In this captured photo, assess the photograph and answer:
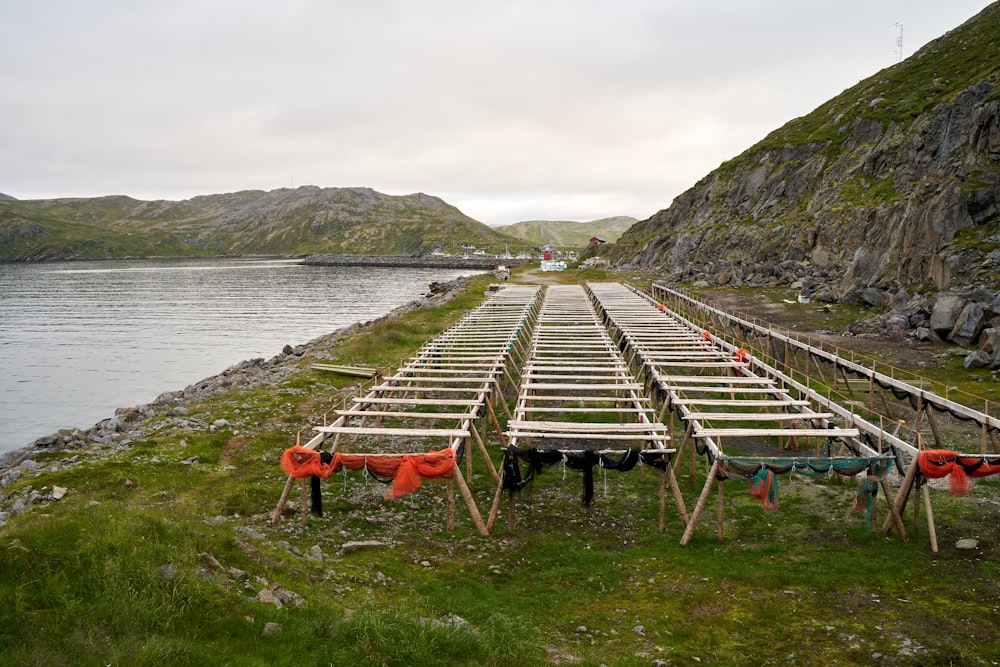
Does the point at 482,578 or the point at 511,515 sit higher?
the point at 511,515

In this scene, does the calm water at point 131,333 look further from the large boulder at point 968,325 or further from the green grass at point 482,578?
the large boulder at point 968,325

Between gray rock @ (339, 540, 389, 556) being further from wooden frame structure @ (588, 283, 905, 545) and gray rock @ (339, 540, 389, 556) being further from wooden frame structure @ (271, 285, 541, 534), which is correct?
wooden frame structure @ (588, 283, 905, 545)

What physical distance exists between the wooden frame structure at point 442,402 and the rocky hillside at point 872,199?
2853 centimetres

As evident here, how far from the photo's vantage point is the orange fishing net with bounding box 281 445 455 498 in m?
14.0

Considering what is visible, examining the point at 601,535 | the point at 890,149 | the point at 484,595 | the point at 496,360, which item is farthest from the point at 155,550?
the point at 890,149

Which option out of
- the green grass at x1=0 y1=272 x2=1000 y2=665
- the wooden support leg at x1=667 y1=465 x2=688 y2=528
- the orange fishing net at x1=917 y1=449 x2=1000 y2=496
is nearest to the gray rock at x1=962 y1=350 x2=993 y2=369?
the green grass at x1=0 y1=272 x2=1000 y2=665

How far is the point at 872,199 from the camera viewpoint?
66.9 metres

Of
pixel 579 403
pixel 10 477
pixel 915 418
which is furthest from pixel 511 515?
pixel 915 418

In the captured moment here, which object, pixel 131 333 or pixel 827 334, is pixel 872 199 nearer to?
pixel 827 334

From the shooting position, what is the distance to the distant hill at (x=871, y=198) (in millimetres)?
46938

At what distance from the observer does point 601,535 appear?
47.1 feet

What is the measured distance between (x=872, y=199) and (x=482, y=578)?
240 feet

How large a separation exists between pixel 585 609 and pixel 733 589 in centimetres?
306

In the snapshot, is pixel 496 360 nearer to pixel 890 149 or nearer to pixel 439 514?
pixel 439 514
